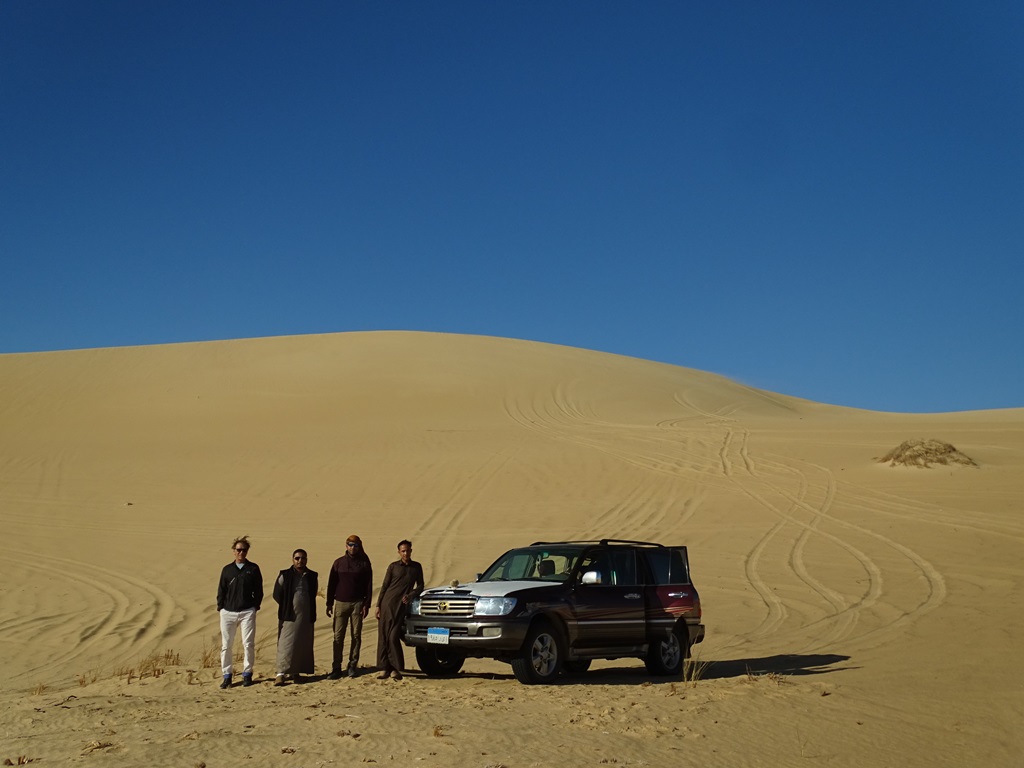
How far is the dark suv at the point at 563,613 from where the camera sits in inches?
394

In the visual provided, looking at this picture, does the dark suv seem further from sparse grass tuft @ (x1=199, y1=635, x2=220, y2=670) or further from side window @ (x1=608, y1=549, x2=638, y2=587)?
sparse grass tuft @ (x1=199, y1=635, x2=220, y2=670)

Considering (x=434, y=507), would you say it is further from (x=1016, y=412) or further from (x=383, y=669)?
(x=1016, y=412)

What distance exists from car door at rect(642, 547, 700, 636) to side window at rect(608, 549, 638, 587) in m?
0.17

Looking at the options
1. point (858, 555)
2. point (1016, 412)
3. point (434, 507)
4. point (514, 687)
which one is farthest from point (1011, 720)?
point (1016, 412)

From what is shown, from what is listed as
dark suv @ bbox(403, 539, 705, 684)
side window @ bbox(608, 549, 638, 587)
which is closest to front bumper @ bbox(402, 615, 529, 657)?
dark suv @ bbox(403, 539, 705, 684)

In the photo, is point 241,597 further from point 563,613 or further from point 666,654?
point 666,654

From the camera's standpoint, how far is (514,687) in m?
9.84

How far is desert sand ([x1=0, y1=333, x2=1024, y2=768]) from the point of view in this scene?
25.1ft

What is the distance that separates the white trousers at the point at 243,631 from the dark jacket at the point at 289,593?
13.7 inches

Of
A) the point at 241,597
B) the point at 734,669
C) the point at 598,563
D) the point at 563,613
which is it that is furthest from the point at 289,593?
the point at 734,669

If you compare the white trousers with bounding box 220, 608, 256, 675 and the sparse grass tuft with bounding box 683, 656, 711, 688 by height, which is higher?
the white trousers with bounding box 220, 608, 256, 675

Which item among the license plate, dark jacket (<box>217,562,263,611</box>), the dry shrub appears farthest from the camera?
the dry shrub

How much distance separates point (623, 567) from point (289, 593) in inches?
146

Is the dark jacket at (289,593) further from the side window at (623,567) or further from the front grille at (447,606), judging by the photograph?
the side window at (623,567)
